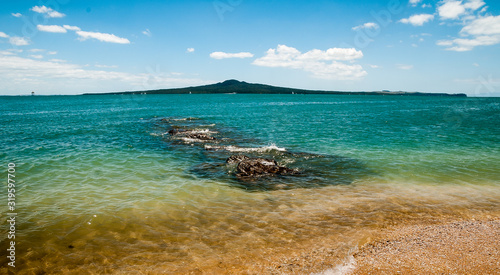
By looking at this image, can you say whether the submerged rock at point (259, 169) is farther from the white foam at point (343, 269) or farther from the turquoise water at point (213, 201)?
the white foam at point (343, 269)

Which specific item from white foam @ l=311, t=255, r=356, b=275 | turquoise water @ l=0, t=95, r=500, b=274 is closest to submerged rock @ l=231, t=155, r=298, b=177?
turquoise water @ l=0, t=95, r=500, b=274

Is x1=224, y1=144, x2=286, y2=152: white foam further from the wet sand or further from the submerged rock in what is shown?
the wet sand

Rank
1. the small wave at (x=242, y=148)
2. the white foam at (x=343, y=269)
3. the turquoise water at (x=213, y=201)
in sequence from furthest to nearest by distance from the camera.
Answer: the small wave at (x=242, y=148)
the turquoise water at (x=213, y=201)
the white foam at (x=343, y=269)

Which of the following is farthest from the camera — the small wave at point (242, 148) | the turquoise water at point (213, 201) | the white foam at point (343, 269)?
the small wave at point (242, 148)

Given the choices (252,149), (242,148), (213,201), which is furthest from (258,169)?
(242,148)

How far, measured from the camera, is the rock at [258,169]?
1933 cm

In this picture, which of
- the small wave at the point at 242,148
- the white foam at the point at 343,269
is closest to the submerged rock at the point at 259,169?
the small wave at the point at 242,148

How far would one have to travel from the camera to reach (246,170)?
63.8ft

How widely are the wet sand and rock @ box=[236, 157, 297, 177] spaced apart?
964 centimetres

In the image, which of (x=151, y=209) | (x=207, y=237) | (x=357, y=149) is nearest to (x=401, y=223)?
(x=207, y=237)

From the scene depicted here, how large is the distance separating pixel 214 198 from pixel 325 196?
6391 millimetres

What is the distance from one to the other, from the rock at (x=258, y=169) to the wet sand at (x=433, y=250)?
379 inches

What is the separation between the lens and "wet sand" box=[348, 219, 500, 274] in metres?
8.27

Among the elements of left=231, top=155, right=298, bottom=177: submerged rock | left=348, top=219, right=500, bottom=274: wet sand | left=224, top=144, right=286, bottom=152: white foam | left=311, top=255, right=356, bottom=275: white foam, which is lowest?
left=311, top=255, right=356, bottom=275: white foam
